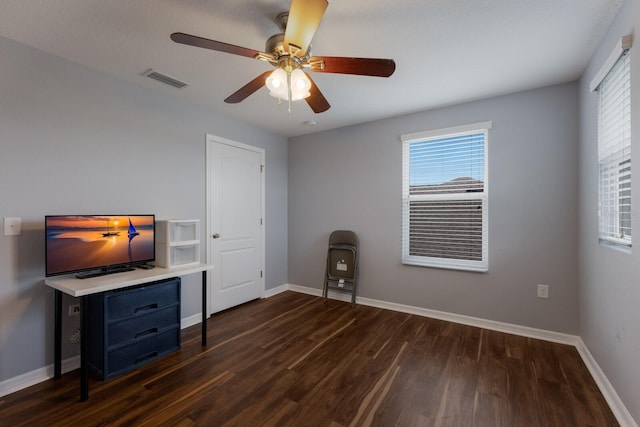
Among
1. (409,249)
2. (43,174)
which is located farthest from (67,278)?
(409,249)

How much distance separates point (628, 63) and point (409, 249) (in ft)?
7.96

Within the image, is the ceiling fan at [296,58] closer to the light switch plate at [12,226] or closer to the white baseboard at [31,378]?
the light switch plate at [12,226]

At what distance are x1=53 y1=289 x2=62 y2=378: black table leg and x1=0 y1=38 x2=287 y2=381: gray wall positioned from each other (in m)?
0.09

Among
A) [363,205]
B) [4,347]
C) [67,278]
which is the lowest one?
[4,347]

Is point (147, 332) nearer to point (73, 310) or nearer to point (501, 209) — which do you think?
point (73, 310)

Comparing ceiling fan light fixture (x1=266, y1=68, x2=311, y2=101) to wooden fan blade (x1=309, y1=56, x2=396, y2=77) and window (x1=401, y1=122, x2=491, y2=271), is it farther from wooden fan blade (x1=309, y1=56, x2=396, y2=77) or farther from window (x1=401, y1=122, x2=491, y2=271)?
window (x1=401, y1=122, x2=491, y2=271)

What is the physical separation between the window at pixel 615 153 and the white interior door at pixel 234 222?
11.6ft

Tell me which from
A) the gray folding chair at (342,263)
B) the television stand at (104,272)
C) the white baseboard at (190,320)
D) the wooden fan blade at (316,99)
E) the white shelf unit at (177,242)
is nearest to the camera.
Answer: the wooden fan blade at (316,99)

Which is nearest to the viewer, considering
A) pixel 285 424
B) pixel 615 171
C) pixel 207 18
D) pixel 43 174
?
pixel 285 424

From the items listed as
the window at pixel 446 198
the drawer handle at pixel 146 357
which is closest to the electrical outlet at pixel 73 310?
the drawer handle at pixel 146 357

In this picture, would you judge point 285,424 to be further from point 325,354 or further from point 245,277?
point 245,277

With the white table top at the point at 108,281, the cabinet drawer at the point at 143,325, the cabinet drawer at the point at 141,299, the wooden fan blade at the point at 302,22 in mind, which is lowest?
the cabinet drawer at the point at 143,325

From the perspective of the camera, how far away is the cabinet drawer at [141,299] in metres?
2.11

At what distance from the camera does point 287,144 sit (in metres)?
4.57
